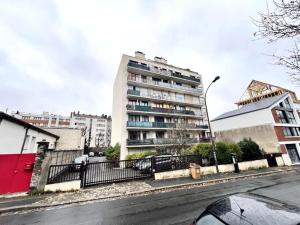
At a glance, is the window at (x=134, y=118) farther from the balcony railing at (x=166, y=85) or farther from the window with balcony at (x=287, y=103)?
the window with balcony at (x=287, y=103)

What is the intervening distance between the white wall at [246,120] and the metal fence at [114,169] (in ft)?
53.9

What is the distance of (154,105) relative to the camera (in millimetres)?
28359

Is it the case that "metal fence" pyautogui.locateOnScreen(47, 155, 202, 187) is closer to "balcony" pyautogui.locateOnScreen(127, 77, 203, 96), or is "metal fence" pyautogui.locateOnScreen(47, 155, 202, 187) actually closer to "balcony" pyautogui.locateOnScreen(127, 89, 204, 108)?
"balcony" pyautogui.locateOnScreen(127, 89, 204, 108)

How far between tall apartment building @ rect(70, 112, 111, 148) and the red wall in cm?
6386

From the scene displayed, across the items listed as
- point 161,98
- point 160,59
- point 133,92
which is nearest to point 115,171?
point 133,92

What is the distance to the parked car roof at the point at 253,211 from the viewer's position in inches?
72.3

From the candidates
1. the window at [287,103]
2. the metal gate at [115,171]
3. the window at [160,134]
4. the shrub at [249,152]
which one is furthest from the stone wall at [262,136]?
the metal gate at [115,171]

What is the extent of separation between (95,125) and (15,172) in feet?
225

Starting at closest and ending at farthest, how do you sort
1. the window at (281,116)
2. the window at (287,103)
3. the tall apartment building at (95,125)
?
the window at (281,116), the window at (287,103), the tall apartment building at (95,125)

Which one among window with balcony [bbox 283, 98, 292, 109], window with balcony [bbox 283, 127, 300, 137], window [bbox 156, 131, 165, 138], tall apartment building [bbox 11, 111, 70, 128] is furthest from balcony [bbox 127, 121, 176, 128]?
tall apartment building [bbox 11, 111, 70, 128]

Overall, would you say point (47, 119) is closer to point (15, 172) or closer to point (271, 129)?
point (15, 172)

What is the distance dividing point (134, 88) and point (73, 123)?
5458 centimetres

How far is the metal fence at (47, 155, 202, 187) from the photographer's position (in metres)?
9.76

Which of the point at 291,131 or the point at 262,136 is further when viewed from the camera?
the point at 291,131
